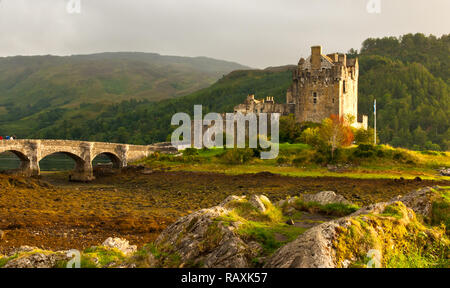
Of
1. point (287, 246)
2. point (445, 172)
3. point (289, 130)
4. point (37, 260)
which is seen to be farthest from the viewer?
point (289, 130)

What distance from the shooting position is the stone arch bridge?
1994 inches

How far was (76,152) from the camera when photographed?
57.7 metres

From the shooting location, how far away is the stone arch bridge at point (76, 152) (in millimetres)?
50656

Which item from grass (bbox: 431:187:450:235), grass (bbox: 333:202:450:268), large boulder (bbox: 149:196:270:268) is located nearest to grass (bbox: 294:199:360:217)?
grass (bbox: 431:187:450:235)

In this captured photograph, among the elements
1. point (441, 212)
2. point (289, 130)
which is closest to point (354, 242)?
point (441, 212)

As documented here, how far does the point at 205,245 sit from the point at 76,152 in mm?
50810

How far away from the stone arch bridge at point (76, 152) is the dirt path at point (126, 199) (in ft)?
9.68

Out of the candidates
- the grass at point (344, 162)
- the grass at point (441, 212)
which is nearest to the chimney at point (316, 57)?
the grass at point (344, 162)

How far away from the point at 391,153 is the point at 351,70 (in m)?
27.0

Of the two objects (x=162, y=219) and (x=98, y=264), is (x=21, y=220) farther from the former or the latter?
(x=98, y=264)

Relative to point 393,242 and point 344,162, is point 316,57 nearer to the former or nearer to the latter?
point 344,162

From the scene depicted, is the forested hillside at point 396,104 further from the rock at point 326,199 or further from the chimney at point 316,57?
the rock at point 326,199

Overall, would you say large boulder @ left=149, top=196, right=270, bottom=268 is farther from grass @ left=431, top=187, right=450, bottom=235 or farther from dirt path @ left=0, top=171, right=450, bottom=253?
dirt path @ left=0, top=171, right=450, bottom=253

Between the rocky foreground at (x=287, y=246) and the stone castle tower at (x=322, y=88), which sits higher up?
the stone castle tower at (x=322, y=88)
